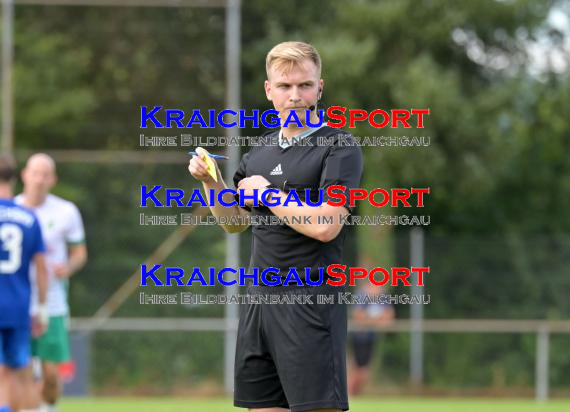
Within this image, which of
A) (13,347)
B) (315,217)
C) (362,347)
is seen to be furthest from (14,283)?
(362,347)

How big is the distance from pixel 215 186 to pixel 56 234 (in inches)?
173

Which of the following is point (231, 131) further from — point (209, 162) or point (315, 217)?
point (315, 217)

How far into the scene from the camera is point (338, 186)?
12.6 ft

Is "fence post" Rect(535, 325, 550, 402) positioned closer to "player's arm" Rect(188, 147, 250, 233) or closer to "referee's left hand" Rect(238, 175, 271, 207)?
"player's arm" Rect(188, 147, 250, 233)

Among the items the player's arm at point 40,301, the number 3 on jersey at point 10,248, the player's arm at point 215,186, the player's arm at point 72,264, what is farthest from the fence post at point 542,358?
the player's arm at point 215,186

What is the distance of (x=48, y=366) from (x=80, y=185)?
16.7 ft

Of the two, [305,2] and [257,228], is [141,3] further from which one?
[257,228]

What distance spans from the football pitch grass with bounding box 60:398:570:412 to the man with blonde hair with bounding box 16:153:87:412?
253 centimetres

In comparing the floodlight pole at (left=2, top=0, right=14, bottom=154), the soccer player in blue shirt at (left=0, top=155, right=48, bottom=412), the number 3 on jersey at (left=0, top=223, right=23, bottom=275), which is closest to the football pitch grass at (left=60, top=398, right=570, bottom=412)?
the floodlight pole at (left=2, top=0, right=14, bottom=154)

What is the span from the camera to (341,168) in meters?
3.87

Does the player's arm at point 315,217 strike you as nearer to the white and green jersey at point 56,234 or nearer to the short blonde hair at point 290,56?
the short blonde hair at point 290,56

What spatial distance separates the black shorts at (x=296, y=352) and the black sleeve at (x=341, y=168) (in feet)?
1.24

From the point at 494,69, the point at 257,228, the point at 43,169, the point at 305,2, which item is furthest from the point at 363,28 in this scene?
the point at 257,228

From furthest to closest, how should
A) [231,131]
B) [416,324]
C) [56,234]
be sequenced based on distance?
[416,324]
[231,131]
[56,234]
